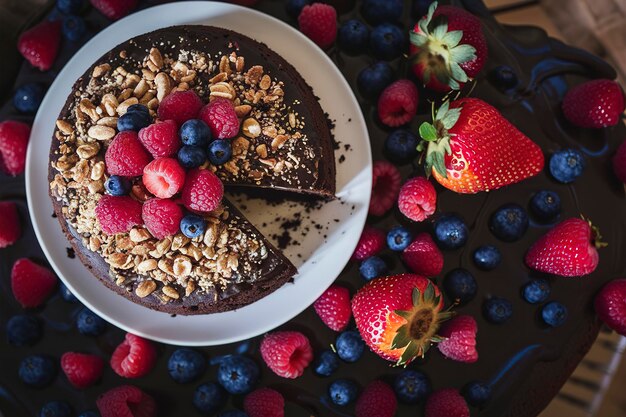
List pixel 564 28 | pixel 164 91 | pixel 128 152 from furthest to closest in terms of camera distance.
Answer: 1. pixel 564 28
2. pixel 164 91
3. pixel 128 152

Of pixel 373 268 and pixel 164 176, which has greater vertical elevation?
pixel 164 176

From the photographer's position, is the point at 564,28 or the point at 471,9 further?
the point at 564,28

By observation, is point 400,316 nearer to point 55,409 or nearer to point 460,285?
point 460,285

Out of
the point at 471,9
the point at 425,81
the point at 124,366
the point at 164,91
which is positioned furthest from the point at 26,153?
the point at 471,9

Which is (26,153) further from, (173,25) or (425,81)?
(425,81)

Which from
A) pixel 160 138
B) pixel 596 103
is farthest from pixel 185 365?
pixel 596 103

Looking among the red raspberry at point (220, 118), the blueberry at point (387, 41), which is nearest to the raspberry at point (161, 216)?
the red raspberry at point (220, 118)
